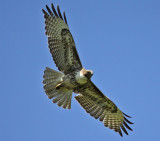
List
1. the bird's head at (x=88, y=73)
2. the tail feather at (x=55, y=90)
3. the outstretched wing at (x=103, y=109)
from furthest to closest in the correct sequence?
the outstretched wing at (x=103, y=109), the tail feather at (x=55, y=90), the bird's head at (x=88, y=73)

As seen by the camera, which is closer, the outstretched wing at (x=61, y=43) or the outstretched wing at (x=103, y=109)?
the outstretched wing at (x=61, y=43)

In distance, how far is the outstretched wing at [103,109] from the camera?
11227 millimetres

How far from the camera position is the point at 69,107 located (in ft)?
35.9

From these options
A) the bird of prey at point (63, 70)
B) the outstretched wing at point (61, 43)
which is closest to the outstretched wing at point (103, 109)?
the bird of prey at point (63, 70)

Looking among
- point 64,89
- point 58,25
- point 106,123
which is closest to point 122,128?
point 106,123

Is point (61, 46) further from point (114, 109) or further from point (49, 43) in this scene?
point (114, 109)

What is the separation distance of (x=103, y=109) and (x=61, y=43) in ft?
8.50

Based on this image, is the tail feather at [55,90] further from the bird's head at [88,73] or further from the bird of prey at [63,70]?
the bird's head at [88,73]

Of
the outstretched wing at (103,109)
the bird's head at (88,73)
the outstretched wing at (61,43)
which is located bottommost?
the outstretched wing at (103,109)

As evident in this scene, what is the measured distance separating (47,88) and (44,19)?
1.97m

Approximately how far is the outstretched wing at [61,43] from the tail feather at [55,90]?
0.27 m

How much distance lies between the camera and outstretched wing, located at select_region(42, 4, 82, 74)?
33.6 feet

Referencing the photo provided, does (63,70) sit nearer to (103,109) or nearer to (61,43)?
(61,43)

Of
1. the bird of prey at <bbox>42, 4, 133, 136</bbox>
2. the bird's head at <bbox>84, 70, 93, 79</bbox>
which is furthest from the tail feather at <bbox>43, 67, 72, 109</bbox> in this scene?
the bird's head at <bbox>84, 70, 93, 79</bbox>
